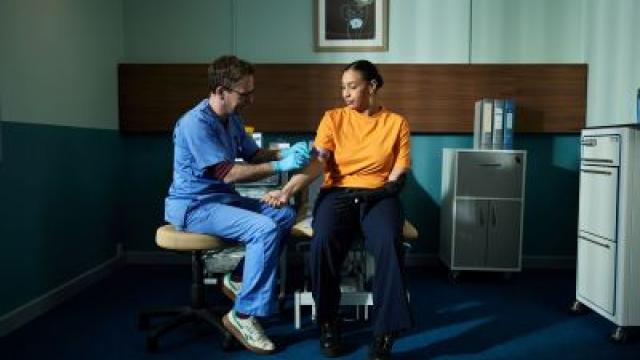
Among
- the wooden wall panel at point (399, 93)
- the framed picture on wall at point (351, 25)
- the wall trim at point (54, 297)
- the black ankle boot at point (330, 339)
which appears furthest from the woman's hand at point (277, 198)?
the framed picture on wall at point (351, 25)

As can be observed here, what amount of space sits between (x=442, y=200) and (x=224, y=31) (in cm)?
187

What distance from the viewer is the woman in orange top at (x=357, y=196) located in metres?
2.18

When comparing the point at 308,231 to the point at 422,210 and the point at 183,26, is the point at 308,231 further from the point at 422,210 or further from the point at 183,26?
the point at 183,26

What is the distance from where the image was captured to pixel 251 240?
2197 millimetres

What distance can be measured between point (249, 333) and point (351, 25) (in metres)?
2.25

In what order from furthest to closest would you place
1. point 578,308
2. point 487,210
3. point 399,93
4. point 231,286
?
point 399,93 < point 487,210 < point 578,308 < point 231,286

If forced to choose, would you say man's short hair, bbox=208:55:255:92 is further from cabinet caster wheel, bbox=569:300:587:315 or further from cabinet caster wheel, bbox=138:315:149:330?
cabinet caster wheel, bbox=569:300:587:315

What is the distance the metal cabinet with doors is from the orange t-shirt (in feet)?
3.47

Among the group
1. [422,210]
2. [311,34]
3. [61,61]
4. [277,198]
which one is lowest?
[422,210]

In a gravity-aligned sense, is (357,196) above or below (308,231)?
above

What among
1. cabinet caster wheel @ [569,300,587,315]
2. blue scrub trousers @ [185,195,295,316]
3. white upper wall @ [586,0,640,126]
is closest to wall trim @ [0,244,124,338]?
blue scrub trousers @ [185,195,295,316]

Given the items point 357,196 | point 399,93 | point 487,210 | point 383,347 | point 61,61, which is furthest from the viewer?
point 399,93

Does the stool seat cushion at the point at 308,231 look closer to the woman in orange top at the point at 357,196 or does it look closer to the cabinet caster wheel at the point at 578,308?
the woman in orange top at the point at 357,196

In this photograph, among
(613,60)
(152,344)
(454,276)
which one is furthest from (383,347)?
(613,60)
